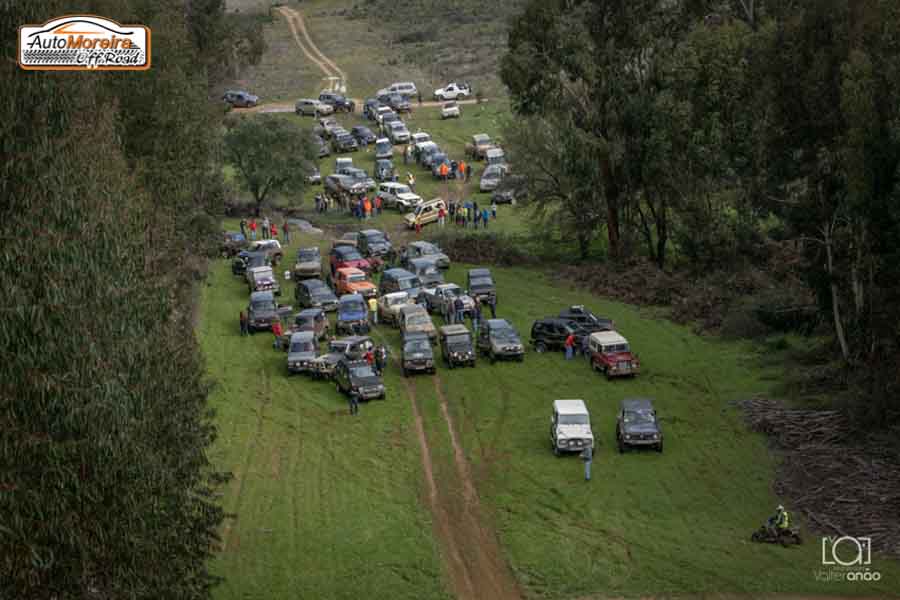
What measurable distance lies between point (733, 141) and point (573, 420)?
849 inches

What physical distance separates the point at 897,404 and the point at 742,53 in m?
22.4

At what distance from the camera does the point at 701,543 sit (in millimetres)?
31250

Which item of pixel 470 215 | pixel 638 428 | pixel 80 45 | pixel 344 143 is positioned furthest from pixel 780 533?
pixel 344 143

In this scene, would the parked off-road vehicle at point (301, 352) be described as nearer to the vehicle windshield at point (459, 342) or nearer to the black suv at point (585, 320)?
the vehicle windshield at point (459, 342)

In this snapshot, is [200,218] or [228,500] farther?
[200,218]

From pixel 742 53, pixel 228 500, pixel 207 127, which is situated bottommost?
pixel 228 500

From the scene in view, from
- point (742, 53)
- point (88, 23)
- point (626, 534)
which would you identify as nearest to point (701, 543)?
point (626, 534)

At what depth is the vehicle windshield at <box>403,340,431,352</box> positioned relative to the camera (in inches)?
1844

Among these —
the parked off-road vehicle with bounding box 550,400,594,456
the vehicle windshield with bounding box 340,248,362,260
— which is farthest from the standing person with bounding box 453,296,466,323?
the parked off-road vehicle with bounding box 550,400,594,456

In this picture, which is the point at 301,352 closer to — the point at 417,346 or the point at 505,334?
the point at 417,346

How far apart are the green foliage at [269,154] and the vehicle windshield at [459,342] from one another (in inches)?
1288

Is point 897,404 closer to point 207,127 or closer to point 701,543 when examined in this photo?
point 701,543

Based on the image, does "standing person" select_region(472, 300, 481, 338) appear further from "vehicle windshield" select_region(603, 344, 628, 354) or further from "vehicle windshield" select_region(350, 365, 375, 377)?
"vehicle windshield" select_region(350, 365, 375, 377)

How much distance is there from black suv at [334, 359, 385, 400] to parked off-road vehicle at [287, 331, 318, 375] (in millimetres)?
2201
